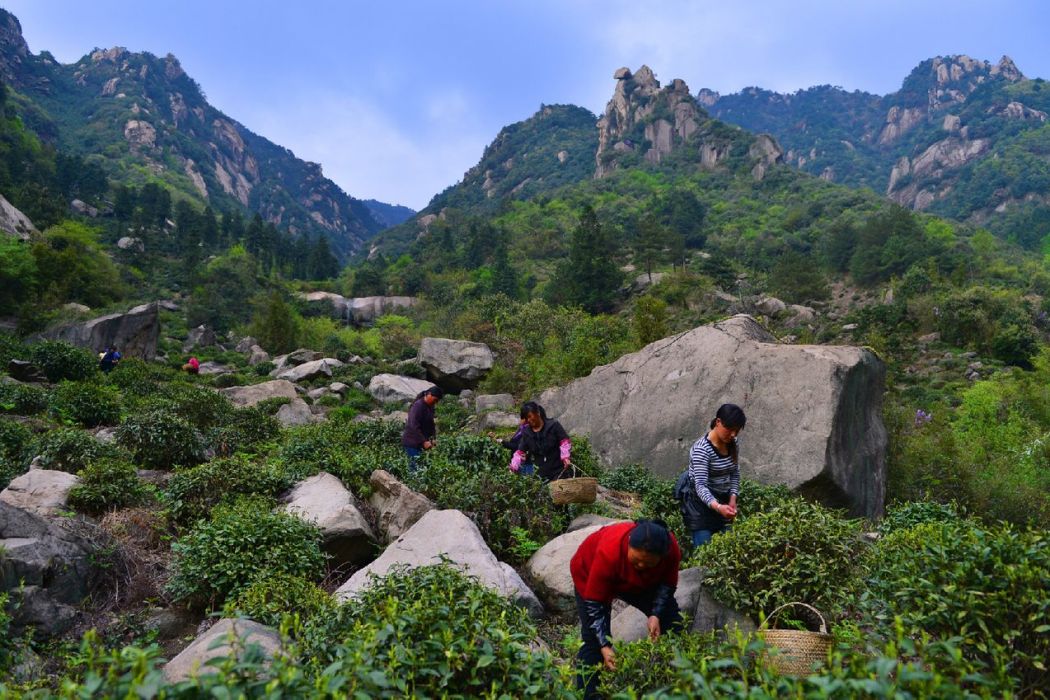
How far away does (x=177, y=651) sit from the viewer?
5.00 meters

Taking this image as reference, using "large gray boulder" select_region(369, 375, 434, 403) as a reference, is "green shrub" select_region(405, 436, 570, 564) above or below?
above

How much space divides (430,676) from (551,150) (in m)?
123

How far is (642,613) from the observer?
4461 mm

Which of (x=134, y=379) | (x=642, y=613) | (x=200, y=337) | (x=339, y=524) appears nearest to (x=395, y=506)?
(x=339, y=524)

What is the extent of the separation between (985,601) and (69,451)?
1025cm

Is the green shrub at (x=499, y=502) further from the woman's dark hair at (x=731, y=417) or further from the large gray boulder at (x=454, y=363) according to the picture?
the large gray boulder at (x=454, y=363)

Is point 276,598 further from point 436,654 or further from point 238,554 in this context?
point 436,654

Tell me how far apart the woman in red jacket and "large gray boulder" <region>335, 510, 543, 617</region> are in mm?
1094

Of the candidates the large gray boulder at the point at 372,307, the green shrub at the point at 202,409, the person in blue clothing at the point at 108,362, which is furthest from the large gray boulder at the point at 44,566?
the large gray boulder at the point at 372,307

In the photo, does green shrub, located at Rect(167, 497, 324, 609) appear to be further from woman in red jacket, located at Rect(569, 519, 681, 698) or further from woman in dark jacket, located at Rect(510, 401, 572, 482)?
woman in red jacket, located at Rect(569, 519, 681, 698)

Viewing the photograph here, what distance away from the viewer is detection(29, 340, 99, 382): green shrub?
1739cm

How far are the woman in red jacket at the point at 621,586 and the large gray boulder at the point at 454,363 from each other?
21.2m

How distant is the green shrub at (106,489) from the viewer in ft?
23.3

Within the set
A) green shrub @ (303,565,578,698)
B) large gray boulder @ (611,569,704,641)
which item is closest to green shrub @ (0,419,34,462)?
green shrub @ (303,565,578,698)
